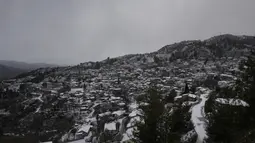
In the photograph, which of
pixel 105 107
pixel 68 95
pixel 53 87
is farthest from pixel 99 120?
pixel 53 87

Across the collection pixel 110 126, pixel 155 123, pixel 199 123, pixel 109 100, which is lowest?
pixel 110 126

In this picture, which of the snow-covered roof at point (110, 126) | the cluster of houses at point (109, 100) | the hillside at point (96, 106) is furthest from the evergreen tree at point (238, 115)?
the snow-covered roof at point (110, 126)

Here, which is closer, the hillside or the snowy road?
the snowy road

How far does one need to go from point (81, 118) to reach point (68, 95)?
93.7ft

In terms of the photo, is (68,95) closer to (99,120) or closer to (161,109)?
(99,120)

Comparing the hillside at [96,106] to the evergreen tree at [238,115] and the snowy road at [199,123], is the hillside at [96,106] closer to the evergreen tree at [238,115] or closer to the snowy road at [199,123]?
the snowy road at [199,123]

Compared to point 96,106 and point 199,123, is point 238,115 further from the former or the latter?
point 96,106

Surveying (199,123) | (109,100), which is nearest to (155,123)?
(199,123)

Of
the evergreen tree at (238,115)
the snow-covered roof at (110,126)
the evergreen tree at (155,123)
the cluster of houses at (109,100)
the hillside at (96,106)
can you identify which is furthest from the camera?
the snow-covered roof at (110,126)

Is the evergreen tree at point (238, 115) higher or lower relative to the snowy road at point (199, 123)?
higher

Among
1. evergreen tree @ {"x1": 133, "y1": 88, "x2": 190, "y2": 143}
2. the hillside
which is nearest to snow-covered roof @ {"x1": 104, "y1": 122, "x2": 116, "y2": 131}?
the hillside

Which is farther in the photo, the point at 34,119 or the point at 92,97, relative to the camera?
the point at 92,97

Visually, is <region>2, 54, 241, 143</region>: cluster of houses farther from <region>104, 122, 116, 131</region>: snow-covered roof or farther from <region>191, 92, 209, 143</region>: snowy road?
<region>191, 92, 209, 143</region>: snowy road

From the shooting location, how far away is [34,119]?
8094cm
